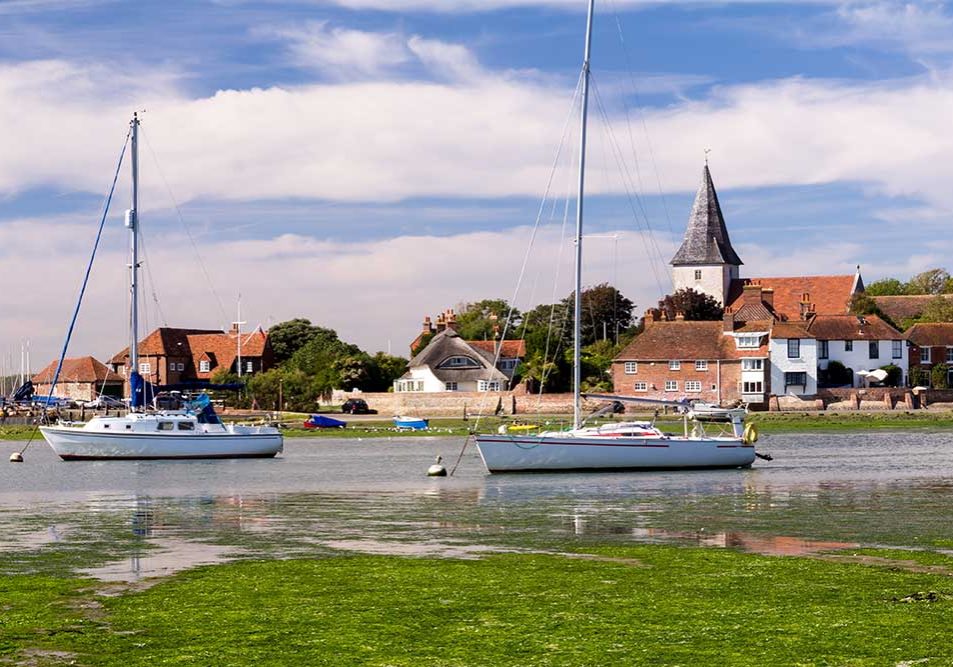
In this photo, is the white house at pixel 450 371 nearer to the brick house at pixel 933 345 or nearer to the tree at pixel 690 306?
the tree at pixel 690 306

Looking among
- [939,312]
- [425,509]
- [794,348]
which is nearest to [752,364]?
[794,348]

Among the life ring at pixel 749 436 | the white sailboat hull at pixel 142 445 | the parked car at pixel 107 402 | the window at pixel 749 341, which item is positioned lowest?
the white sailboat hull at pixel 142 445

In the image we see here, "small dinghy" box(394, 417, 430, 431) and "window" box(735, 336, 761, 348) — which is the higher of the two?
"window" box(735, 336, 761, 348)

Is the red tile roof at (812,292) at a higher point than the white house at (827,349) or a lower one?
higher

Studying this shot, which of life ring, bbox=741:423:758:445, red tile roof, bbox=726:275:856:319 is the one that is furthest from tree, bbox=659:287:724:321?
life ring, bbox=741:423:758:445

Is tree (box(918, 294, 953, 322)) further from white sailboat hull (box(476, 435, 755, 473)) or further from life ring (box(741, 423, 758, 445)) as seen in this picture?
white sailboat hull (box(476, 435, 755, 473))

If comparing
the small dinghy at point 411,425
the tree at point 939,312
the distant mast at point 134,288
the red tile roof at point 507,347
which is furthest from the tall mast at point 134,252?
the tree at point 939,312

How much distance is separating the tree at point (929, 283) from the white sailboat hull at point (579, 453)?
150 meters

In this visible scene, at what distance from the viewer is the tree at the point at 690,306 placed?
14225cm

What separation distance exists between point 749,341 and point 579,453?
70.7 metres

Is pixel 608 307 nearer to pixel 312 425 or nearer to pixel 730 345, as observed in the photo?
pixel 730 345

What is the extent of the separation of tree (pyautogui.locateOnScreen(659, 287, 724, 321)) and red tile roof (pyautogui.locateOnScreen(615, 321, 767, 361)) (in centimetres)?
1832

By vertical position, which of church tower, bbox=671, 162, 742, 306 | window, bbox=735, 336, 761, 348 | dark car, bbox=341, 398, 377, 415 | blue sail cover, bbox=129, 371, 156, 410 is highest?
church tower, bbox=671, 162, 742, 306

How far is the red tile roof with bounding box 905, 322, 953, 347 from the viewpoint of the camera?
131 metres
